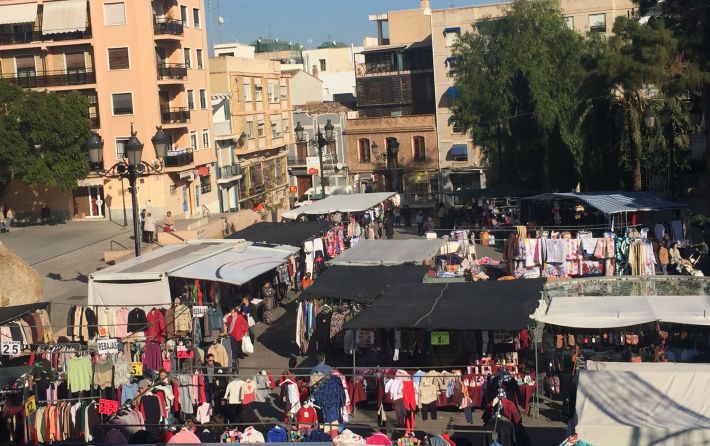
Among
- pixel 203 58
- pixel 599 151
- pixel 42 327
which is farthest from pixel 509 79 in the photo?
pixel 42 327

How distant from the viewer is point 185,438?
43.4 ft

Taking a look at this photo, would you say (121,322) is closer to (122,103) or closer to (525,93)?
(525,93)

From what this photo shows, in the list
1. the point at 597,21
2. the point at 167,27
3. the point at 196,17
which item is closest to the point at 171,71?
the point at 167,27

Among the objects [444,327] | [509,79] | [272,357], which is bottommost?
[272,357]

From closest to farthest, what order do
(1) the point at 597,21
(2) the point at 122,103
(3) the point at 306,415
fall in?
(3) the point at 306,415 < (2) the point at 122,103 < (1) the point at 597,21

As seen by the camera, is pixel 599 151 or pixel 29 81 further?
pixel 29 81

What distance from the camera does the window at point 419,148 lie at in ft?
216

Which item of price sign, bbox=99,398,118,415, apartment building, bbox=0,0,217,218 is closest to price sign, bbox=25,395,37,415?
price sign, bbox=99,398,118,415

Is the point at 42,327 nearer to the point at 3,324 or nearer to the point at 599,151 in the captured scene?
the point at 3,324

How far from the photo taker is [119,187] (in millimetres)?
47062

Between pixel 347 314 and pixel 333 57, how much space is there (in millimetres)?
87844

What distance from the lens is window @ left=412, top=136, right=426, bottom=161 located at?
65.9 metres

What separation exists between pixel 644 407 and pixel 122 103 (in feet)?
125

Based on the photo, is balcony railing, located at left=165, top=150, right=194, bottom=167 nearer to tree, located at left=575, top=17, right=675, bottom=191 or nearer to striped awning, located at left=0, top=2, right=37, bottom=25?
striped awning, located at left=0, top=2, right=37, bottom=25
